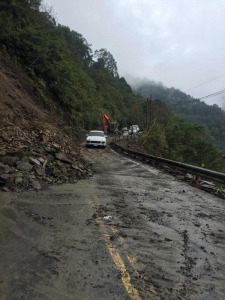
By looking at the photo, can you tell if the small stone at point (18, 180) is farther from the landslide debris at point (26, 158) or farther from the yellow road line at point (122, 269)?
the yellow road line at point (122, 269)

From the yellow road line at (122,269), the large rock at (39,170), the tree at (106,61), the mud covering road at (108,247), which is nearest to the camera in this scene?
the yellow road line at (122,269)

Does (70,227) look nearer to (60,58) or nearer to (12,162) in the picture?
(12,162)

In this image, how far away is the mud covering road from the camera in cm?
330

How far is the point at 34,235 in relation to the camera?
15.9ft

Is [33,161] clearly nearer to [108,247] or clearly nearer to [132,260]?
[108,247]

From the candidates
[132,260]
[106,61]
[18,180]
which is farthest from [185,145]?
[106,61]

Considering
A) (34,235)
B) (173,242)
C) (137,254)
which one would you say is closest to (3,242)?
(34,235)

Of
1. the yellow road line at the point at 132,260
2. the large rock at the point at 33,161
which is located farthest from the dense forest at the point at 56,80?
the yellow road line at the point at 132,260

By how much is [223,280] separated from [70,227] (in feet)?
8.81

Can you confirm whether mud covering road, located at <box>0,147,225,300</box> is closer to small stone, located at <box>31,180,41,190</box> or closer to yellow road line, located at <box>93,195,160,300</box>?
yellow road line, located at <box>93,195,160,300</box>

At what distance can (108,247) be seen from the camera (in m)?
4.43

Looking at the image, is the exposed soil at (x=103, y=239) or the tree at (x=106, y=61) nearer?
the exposed soil at (x=103, y=239)

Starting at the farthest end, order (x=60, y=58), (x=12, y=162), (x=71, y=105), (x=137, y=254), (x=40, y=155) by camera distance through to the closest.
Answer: (x=71, y=105) < (x=60, y=58) < (x=40, y=155) < (x=12, y=162) < (x=137, y=254)

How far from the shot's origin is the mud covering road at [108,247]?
3301 millimetres
